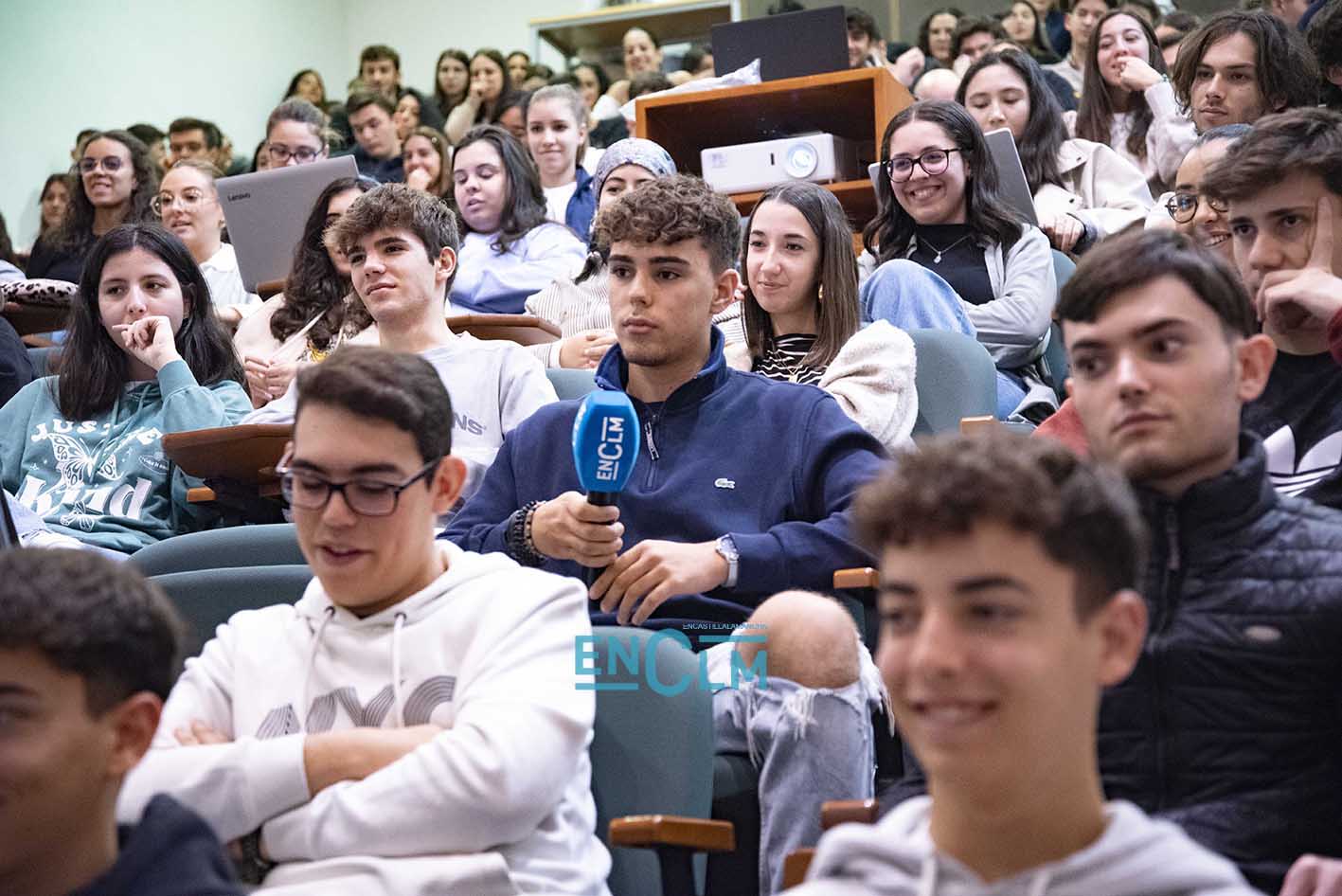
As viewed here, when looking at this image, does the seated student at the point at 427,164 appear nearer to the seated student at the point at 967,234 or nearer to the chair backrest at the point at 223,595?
the seated student at the point at 967,234

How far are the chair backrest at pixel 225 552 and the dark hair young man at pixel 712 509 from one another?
29 centimetres

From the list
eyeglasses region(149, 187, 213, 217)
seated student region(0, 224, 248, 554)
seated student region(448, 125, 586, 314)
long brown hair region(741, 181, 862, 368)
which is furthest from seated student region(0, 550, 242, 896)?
eyeglasses region(149, 187, 213, 217)

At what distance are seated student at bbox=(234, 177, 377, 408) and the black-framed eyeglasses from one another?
1.89m

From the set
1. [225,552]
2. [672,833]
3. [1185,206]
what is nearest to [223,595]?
[225,552]

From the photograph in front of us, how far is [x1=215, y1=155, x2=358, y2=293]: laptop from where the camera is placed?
174 inches

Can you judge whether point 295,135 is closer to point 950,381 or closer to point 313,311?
point 313,311

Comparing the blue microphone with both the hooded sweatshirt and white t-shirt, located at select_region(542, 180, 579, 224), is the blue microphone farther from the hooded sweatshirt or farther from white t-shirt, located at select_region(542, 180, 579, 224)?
white t-shirt, located at select_region(542, 180, 579, 224)

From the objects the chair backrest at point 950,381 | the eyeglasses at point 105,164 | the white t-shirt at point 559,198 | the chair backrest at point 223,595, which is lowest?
the chair backrest at point 223,595

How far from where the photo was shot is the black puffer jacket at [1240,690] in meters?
1.43

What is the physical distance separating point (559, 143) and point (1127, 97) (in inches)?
79.8

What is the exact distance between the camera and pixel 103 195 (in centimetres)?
547

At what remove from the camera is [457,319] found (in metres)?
3.47

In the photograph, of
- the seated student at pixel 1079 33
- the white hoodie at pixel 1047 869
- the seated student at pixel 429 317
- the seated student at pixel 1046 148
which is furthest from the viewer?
the seated student at pixel 1079 33

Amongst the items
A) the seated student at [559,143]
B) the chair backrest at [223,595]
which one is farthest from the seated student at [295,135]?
the chair backrest at [223,595]
